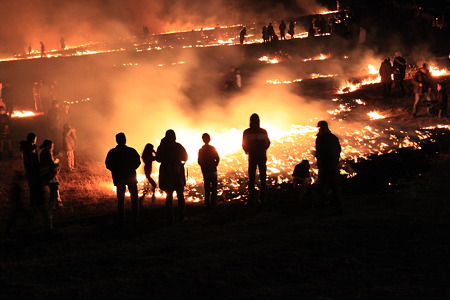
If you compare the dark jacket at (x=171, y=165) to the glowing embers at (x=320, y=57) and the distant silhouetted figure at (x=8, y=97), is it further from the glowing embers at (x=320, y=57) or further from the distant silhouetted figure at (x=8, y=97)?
the glowing embers at (x=320, y=57)

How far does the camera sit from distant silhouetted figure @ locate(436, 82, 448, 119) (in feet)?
55.3

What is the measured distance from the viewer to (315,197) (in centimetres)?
933

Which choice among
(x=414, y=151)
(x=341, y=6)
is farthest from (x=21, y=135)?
(x=341, y=6)

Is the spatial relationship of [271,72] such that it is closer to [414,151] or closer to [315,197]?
[414,151]

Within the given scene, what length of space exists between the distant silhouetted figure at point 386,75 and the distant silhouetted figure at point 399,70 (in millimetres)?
415

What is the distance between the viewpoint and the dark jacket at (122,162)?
8664 mm

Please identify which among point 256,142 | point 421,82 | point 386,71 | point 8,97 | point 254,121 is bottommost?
point 256,142

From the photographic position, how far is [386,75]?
20062mm

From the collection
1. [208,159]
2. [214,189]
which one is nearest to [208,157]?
[208,159]

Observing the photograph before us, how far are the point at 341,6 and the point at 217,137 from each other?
3804cm

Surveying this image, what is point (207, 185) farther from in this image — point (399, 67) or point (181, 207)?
point (399, 67)

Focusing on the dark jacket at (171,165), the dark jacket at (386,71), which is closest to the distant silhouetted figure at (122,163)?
the dark jacket at (171,165)

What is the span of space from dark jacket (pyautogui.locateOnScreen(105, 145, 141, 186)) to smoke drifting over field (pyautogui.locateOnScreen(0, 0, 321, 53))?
46.5 meters

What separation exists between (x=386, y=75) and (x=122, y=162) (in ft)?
46.9
